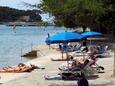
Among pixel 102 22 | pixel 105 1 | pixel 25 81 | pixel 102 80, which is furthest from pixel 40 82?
pixel 102 22

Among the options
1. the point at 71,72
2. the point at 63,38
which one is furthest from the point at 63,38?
the point at 71,72

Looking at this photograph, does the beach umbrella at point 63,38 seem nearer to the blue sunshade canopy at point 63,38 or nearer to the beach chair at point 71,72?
the blue sunshade canopy at point 63,38

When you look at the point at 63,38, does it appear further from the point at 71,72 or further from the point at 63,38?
the point at 71,72

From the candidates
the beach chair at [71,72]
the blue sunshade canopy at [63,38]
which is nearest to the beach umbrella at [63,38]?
the blue sunshade canopy at [63,38]

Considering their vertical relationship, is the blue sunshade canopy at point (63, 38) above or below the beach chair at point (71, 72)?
above

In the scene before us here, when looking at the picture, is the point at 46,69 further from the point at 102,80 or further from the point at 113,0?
the point at 113,0

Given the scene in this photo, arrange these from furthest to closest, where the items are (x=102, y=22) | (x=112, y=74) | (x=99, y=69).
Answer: (x=102, y=22), (x=99, y=69), (x=112, y=74)

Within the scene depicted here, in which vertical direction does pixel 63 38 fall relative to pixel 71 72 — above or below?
above

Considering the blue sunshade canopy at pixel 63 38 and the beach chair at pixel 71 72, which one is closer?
the beach chair at pixel 71 72

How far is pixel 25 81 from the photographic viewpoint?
2014cm

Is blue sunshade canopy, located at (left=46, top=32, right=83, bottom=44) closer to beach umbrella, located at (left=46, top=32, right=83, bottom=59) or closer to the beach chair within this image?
beach umbrella, located at (left=46, top=32, right=83, bottom=59)

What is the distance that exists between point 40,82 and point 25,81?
2.83ft

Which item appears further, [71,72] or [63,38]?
[63,38]

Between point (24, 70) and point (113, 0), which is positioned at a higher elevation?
point (113, 0)
